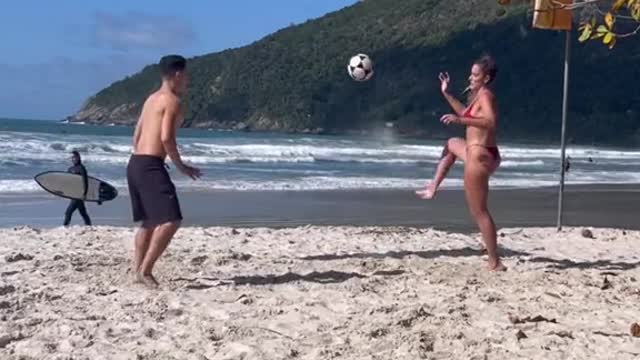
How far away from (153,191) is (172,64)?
→ 2.82ft

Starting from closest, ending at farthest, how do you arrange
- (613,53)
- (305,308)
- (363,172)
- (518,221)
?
(305,308)
(518,221)
(363,172)
(613,53)

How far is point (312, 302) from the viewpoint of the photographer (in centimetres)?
706

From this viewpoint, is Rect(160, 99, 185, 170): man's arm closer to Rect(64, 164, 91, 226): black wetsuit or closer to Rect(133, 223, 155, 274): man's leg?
Rect(133, 223, 155, 274): man's leg

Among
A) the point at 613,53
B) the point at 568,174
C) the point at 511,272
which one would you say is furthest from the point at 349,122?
the point at 511,272

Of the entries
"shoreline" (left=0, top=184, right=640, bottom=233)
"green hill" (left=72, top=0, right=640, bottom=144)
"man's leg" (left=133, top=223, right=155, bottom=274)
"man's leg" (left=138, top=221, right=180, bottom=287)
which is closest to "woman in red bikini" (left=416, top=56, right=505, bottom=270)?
"man's leg" (left=138, top=221, right=180, bottom=287)

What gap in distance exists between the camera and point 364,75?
39.8ft

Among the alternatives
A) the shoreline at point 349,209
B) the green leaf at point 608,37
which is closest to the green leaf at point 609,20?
the green leaf at point 608,37

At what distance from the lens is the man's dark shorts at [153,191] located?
7.28 metres

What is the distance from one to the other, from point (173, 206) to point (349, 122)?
91.0m

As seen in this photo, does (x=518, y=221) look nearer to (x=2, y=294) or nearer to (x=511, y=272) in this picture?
(x=511, y=272)

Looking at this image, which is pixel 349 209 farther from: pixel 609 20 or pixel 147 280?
pixel 609 20

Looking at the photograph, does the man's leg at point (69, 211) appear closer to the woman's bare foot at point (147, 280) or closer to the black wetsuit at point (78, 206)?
the black wetsuit at point (78, 206)

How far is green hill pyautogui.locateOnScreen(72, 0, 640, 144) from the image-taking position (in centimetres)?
9169

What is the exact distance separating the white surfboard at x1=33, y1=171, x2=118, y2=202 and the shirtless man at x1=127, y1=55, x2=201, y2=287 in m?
6.62
